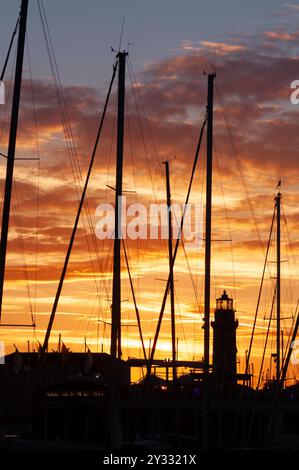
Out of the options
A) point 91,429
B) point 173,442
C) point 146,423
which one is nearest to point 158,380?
point 146,423

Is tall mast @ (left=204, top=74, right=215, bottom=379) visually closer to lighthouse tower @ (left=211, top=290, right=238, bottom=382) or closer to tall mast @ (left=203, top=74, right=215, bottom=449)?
tall mast @ (left=203, top=74, right=215, bottom=449)

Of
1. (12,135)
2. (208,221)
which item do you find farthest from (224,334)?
(12,135)

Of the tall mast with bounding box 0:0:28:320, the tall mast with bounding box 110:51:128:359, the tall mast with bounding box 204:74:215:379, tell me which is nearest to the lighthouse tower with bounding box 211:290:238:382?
the tall mast with bounding box 204:74:215:379

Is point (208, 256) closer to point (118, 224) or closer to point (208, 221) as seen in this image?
point (208, 221)

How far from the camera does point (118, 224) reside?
4009cm

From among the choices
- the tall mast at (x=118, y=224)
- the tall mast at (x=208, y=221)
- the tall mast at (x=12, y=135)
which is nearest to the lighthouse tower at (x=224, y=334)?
the tall mast at (x=208, y=221)

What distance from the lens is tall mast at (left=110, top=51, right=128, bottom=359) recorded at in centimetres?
3866

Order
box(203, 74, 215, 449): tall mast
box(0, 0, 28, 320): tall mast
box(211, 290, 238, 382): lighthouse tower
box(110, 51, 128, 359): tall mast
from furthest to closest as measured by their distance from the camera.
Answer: box(211, 290, 238, 382): lighthouse tower → box(203, 74, 215, 449): tall mast → box(110, 51, 128, 359): tall mast → box(0, 0, 28, 320): tall mast

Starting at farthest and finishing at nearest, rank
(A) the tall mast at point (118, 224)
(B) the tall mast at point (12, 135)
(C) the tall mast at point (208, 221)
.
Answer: (C) the tall mast at point (208, 221), (A) the tall mast at point (118, 224), (B) the tall mast at point (12, 135)

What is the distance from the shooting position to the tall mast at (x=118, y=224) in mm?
38656

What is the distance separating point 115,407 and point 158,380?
92.8 feet

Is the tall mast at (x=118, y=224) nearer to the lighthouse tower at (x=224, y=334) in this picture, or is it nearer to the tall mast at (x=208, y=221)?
the tall mast at (x=208, y=221)

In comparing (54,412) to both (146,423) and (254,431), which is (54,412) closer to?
(146,423)

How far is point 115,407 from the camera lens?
3775 cm
